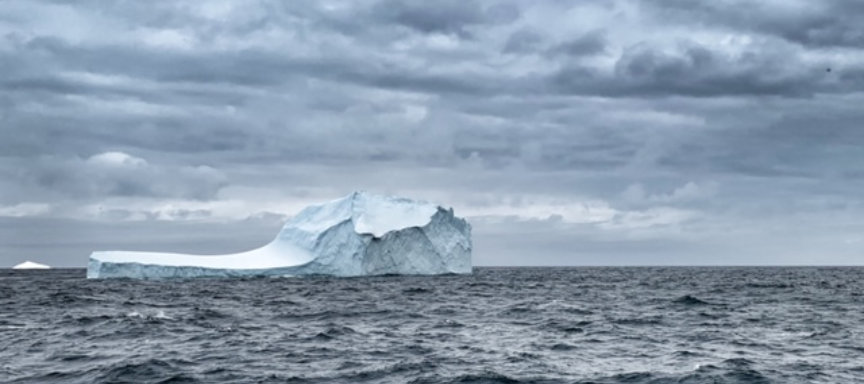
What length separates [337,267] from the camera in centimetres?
6378

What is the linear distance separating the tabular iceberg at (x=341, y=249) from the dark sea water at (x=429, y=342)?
2613 centimetres

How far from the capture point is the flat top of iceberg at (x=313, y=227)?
62.1 meters

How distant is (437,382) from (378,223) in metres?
47.8

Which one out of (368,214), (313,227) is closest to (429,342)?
(368,214)

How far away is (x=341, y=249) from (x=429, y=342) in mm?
42256

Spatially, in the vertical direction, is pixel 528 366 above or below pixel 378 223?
below

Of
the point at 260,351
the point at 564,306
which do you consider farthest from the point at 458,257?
the point at 260,351

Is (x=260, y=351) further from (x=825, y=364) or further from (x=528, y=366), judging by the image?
(x=825, y=364)

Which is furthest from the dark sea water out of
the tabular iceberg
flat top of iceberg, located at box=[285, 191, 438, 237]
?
flat top of iceberg, located at box=[285, 191, 438, 237]

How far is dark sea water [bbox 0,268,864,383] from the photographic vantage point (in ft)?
54.0

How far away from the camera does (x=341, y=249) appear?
63.1 metres

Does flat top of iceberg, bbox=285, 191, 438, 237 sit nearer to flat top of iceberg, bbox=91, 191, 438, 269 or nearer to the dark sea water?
flat top of iceberg, bbox=91, 191, 438, 269

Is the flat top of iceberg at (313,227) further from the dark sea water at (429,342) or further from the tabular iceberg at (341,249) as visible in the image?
the dark sea water at (429,342)

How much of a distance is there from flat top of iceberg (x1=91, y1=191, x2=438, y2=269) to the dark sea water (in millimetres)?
26246
